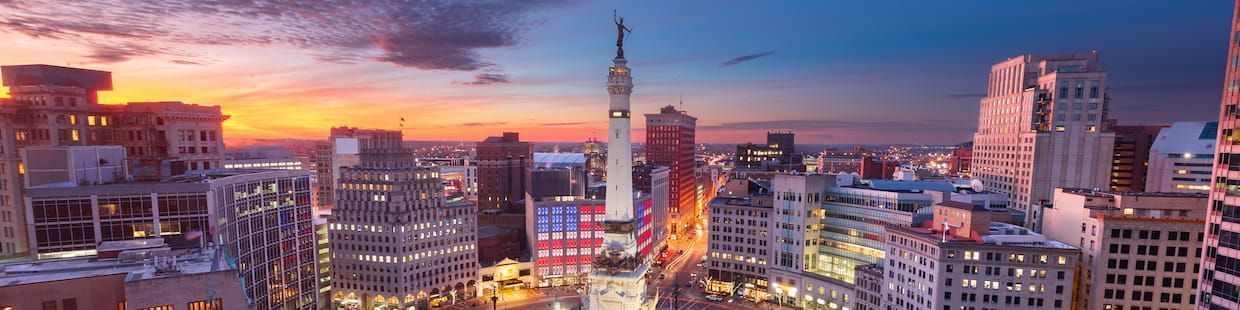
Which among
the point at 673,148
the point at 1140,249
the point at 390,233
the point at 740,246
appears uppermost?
the point at 673,148

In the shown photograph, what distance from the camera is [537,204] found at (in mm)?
106562

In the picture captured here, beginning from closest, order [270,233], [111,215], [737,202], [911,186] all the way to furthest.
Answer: [111,215] → [270,233] → [911,186] → [737,202]

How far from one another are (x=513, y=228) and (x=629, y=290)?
71.8 m

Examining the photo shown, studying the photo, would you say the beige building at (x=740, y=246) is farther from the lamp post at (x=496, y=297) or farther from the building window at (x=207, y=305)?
the building window at (x=207, y=305)

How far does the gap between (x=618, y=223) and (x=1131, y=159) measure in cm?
13009

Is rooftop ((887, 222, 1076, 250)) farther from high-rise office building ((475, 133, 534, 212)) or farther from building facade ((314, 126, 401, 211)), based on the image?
building facade ((314, 126, 401, 211))

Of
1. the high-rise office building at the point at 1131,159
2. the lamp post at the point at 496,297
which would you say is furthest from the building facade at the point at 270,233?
the high-rise office building at the point at 1131,159

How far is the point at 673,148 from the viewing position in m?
160

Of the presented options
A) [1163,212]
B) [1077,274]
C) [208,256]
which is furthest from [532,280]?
[1163,212]

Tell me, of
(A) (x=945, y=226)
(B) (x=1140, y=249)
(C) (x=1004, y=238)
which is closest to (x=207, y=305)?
(A) (x=945, y=226)

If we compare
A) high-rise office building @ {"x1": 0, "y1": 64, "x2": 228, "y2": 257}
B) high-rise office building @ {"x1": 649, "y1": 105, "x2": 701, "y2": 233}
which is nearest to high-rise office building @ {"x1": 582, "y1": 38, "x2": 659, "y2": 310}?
high-rise office building @ {"x1": 0, "y1": 64, "x2": 228, "y2": 257}

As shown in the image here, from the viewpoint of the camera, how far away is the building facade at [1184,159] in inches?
3703

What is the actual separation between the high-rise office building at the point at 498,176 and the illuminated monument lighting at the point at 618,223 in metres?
93.9

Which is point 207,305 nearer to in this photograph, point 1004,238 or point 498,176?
point 1004,238
